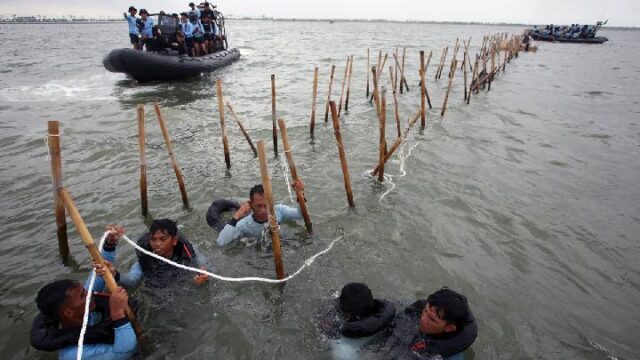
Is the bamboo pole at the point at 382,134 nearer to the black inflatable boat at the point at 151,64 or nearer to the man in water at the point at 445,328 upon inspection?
the man in water at the point at 445,328

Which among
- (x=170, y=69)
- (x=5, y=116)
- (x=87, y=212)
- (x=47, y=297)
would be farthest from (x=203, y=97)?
(x=47, y=297)

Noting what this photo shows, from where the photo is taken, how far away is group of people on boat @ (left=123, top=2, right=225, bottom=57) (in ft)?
62.1

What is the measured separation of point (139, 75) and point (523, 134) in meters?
18.1

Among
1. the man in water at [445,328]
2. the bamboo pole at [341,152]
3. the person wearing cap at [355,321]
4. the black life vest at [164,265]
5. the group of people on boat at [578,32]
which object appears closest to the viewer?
the man in water at [445,328]

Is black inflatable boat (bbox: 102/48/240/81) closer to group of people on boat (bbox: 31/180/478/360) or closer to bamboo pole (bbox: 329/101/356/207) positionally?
bamboo pole (bbox: 329/101/356/207)

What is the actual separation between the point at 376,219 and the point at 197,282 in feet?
12.1

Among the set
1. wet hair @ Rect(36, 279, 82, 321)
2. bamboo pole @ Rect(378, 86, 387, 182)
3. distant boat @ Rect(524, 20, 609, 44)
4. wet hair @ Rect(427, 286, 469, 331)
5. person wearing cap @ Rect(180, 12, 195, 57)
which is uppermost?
distant boat @ Rect(524, 20, 609, 44)

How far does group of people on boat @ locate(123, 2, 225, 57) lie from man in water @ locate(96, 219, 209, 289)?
56.7 ft

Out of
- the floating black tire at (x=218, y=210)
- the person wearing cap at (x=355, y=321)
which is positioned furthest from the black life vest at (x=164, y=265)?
the person wearing cap at (x=355, y=321)

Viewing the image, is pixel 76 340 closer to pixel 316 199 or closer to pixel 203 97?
pixel 316 199

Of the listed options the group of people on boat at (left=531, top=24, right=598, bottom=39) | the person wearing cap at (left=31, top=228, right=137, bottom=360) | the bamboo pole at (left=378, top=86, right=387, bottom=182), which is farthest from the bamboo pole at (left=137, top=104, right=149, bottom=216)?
the group of people on boat at (left=531, top=24, right=598, bottom=39)

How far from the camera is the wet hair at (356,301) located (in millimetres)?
3832

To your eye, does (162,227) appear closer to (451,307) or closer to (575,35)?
(451,307)

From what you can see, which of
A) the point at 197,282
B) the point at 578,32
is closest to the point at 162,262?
the point at 197,282
